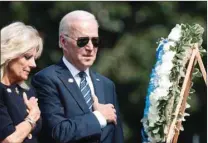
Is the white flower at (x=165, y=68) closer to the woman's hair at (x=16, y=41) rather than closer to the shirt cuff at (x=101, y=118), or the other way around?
the shirt cuff at (x=101, y=118)

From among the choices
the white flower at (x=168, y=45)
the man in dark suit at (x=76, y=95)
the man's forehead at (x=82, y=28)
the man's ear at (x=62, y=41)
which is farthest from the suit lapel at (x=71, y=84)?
the white flower at (x=168, y=45)

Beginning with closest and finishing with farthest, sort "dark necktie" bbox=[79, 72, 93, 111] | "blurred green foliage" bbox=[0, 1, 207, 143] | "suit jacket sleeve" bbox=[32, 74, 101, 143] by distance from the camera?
"suit jacket sleeve" bbox=[32, 74, 101, 143] < "dark necktie" bbox=[79, 72, 93, 111] < "blurred green foliage" bbox=[0, 1, 207, 143]

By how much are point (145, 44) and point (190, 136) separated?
173cm

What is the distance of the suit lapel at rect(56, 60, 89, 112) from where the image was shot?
7488 millimetres

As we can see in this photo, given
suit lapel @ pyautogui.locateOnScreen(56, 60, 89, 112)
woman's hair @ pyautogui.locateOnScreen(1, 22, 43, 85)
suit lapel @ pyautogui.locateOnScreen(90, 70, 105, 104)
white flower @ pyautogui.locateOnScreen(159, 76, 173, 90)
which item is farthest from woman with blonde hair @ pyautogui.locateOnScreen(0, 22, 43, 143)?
white flower @ pyautogui.locateOnScreen(159, 76, 173, 90)

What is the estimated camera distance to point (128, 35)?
14852 mm

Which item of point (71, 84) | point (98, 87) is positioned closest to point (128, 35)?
point (98, 87)

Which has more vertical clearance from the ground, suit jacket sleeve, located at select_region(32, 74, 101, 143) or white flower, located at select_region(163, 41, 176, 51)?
white flower, located at select_region(163, 41, 176, 51)

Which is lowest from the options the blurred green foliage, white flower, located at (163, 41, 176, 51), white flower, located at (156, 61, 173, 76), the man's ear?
the blurred green foliage

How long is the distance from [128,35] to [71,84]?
735cm

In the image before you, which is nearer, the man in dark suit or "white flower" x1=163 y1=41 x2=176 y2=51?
the man in dark suit

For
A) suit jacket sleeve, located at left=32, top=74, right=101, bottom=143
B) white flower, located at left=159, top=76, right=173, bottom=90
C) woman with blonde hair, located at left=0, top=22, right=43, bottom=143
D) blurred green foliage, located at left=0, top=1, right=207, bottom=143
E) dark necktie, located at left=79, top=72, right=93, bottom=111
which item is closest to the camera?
woman with blonde hair, located at left=0, top=22, right=43, bottom=143

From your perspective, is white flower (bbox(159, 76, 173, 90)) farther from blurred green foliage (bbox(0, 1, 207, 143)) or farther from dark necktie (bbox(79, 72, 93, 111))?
blurred green foliage (bbox(0, 1, 207, 143))

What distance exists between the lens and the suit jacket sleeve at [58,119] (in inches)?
288
